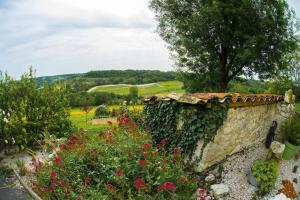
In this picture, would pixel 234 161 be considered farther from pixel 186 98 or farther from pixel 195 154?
pixel 186 98

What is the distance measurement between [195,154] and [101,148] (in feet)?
7.88

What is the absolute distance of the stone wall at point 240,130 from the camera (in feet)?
29.7

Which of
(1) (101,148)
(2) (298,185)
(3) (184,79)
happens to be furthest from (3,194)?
(3) (184,79)

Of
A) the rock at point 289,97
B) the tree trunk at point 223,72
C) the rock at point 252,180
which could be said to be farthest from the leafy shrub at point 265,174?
the tree trunk at point 223,72

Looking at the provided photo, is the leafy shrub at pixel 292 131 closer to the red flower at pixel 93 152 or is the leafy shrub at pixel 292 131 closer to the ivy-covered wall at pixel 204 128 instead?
the ivy-covered wall at pixel 204 128

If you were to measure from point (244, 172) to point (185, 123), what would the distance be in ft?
6.63

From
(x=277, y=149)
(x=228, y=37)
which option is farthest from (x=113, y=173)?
(x=228, y=37)

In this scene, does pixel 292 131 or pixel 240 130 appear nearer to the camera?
pixel 240 130

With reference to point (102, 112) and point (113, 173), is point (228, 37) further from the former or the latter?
point (113, 173)

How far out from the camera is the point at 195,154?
909 cm

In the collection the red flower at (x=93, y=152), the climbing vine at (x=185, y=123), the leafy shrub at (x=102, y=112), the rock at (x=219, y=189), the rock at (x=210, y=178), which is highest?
the climbing vine at (x=185, y=123)

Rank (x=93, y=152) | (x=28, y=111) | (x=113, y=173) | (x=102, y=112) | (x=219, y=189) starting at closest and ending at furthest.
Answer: (x=113, y=173) < (x=93, y=152) < (x=219, y=189) < (x=28, y=111) < (x=102, y=112)

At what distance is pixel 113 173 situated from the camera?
7.57 metres

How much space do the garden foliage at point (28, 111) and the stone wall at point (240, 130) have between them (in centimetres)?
611
